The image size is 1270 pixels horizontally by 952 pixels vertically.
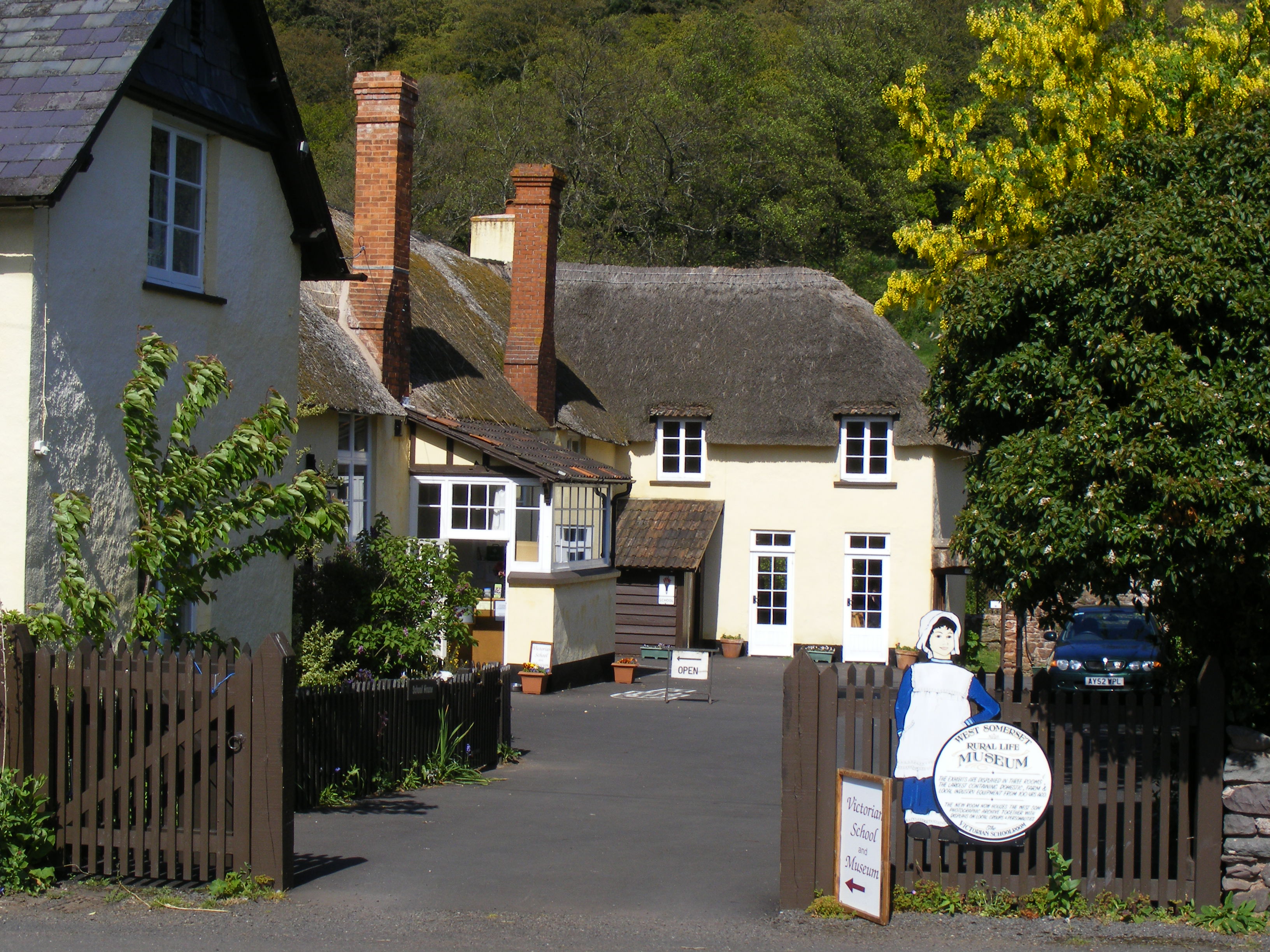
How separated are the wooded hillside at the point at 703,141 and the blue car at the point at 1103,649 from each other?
2565 centimetres

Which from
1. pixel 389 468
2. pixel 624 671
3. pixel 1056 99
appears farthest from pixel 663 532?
pixel 1056 99

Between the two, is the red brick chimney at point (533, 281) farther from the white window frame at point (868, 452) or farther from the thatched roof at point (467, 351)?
the white window frame at point (868, 452)

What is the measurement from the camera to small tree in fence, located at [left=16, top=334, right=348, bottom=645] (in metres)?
8.63

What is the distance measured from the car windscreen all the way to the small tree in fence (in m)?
15.5

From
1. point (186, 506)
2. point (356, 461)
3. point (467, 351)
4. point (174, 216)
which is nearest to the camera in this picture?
point (186, 506)

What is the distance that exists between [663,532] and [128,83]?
18395 mm

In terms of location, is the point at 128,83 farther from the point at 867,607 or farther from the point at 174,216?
the point at 867,607

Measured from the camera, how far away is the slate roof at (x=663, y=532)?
26.6m

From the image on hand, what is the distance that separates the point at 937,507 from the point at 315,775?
19412 mm

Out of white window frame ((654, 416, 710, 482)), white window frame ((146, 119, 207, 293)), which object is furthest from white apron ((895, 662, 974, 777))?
white window frame ((654, 416, 710, 482))

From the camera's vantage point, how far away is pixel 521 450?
20.8m

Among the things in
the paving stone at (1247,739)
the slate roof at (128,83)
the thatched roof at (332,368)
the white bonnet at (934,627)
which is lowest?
the paving stone at (1247,739)

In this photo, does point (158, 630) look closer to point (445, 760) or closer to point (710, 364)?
point (445, 760)

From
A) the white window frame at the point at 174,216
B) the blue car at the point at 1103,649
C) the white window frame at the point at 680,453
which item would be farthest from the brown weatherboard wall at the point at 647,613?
the white window frame at the point at 174,216
